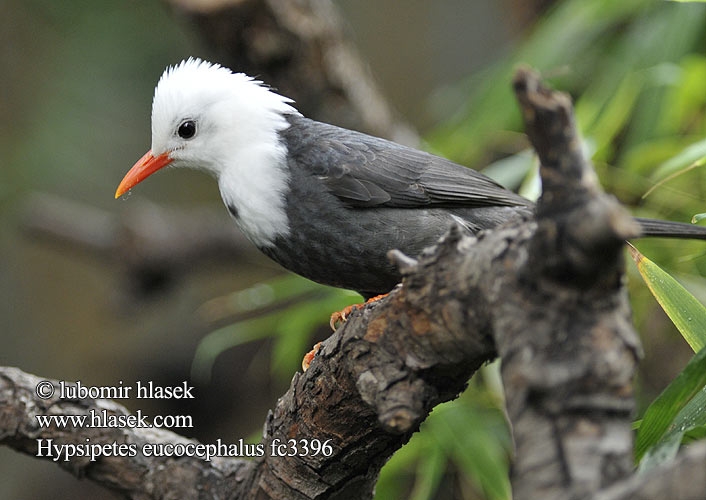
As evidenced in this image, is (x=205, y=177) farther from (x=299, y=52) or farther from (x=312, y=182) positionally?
(x=312, y=182)

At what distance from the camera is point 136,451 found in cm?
221

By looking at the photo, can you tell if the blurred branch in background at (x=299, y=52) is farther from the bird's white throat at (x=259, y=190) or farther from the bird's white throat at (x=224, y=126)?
the bird's white throat at (x=259, y=190)

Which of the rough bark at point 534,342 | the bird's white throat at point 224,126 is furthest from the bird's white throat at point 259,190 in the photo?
the rough bark at point 534,342

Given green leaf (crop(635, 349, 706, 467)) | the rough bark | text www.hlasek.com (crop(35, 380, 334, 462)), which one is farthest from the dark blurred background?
the rough bark

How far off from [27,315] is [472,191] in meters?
5.92

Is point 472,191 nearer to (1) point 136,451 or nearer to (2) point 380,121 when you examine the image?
(1) point 136,451

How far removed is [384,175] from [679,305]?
3.65 ft

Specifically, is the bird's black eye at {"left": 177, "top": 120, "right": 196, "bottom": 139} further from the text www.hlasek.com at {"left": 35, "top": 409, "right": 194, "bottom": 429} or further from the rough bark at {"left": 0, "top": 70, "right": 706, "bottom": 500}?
the rough bark at {"left": 0, "top": 70, "right": 706, "bottom": 500}

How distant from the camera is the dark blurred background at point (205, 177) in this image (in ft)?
11.2

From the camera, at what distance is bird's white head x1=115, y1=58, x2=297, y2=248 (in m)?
2.58

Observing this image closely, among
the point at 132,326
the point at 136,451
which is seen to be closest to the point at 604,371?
the point at 136,451

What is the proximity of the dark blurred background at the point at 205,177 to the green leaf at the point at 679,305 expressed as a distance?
64cm

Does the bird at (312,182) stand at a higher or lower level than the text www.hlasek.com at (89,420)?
higher

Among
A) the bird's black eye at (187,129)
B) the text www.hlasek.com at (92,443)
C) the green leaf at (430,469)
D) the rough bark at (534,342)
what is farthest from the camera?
the green leaf at (430,469)
